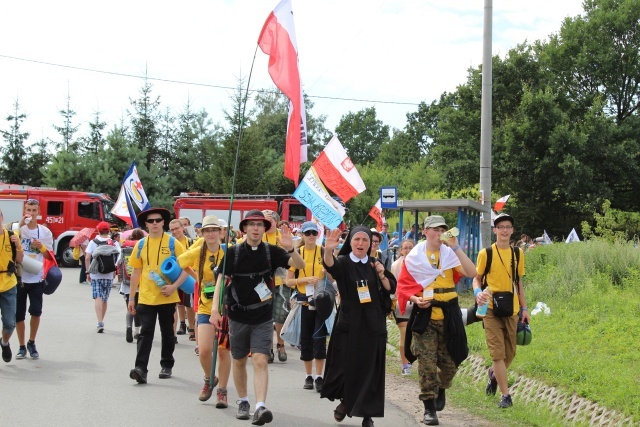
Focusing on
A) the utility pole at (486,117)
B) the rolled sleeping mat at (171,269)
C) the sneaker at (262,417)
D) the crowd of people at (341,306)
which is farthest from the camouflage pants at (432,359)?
the utility pole at (486,117)

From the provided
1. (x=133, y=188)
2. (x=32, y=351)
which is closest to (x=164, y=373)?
(x=32, y=351)

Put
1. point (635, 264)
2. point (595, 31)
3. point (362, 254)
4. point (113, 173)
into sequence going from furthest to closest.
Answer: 1. point (113, 173)
2. point (595, 31)
3. point (635, 264)
4. point (362, 254)

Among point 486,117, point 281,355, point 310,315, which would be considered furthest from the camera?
point 486,117

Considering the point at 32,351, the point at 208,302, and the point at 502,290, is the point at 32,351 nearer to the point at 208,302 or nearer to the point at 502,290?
the point at 208,302

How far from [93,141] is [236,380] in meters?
42.6

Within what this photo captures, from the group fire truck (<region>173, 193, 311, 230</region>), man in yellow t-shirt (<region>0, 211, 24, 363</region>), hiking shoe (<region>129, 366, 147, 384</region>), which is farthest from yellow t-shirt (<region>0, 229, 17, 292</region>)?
fire truck (<region>173, 193, 311, 230</region>)

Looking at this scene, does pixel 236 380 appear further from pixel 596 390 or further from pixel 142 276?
pixel 596 390

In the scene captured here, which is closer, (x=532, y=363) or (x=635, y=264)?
(x=532, y=363)

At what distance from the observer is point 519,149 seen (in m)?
34.2

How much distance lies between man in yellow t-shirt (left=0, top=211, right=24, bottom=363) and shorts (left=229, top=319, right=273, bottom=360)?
148 inches

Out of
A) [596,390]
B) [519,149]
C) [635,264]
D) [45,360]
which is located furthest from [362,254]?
[519,149]

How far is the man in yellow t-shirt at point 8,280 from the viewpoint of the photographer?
9109 millimetres

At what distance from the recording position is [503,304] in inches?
296

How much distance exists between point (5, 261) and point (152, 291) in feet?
6.61
